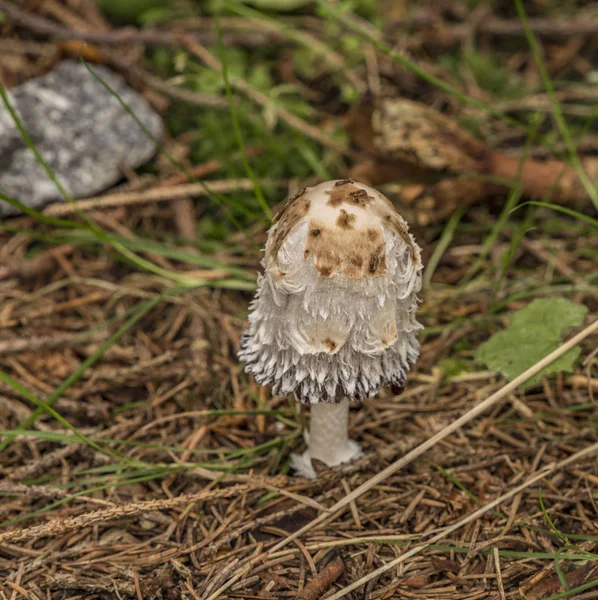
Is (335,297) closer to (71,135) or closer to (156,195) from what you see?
(156,195)

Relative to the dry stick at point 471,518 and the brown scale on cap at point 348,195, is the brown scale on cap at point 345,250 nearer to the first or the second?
the brown scale on cap at point 348,195

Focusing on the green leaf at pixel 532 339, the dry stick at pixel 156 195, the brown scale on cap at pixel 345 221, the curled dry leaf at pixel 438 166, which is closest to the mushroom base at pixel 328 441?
the green leaf at pixel 532 339

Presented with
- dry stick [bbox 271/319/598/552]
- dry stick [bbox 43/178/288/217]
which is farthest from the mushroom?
Result: dry stick [bbox 43/178/288/217]

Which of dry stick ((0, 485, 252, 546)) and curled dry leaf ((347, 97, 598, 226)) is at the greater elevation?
curled dry leaf ((347, 97, 598, 226))

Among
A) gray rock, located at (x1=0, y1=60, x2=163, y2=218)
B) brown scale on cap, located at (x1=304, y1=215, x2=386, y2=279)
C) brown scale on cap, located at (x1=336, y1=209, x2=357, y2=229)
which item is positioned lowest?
gray rock, located at (x1=0, y1=60, x2=163, y2=218)

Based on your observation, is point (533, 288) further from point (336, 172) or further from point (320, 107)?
point (320, 107)

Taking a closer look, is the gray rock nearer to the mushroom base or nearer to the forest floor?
the forest floor

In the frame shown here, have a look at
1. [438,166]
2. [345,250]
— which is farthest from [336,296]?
[438,166]
